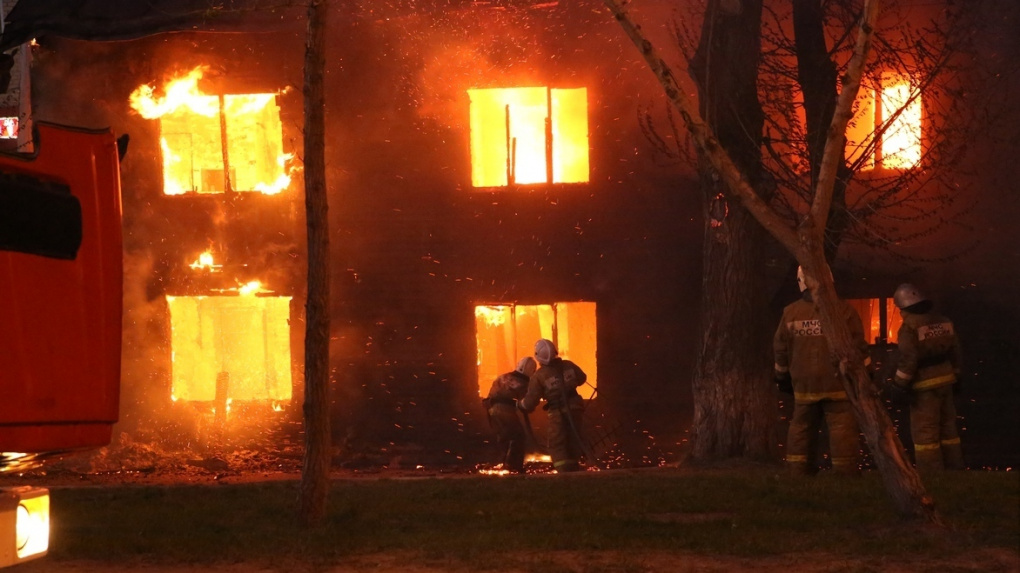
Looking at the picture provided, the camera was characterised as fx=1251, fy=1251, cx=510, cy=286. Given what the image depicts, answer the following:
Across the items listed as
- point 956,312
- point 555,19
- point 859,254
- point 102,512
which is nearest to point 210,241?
point 555,19

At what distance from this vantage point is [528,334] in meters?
16.4

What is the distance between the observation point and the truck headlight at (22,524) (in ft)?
15.6

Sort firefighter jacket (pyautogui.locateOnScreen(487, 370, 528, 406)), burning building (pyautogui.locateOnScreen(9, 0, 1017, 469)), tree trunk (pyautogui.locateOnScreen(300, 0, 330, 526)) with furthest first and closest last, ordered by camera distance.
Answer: burning building (pyautogui.locateOnScreen(9, 0, 1017, 469))
firefighter jacket (pyautogui.locateOnScreen(487, 370, 528, 406))
tree trunk (pyautogui.locateOnScreen(300, 0, 330, 526))

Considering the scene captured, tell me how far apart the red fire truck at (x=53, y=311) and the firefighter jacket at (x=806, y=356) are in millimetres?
7089

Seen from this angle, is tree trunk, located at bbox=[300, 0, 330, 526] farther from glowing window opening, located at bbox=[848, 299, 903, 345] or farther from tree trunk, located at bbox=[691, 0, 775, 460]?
glowing window opening, located at bbox=[848, 299, 903, 345]

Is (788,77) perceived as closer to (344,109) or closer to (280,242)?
(344,109)

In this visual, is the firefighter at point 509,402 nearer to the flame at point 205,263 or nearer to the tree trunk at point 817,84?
the tree trunk at point 817,84

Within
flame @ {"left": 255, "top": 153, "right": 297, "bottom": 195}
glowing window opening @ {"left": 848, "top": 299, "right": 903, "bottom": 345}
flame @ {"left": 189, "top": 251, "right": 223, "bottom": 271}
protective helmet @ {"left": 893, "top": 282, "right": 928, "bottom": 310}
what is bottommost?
glowing window opening @ {"left": 848, "top": 299, "right": 903, "bottom": 345}

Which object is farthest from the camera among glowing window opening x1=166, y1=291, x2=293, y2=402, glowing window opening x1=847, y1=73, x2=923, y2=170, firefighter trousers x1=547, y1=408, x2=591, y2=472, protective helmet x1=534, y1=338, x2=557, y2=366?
glowing window opening x1=166, y1=291, x2=293, y2=402

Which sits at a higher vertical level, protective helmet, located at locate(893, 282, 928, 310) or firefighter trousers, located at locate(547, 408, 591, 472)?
protective helmet, located at locate(893, 282, 928, 310)

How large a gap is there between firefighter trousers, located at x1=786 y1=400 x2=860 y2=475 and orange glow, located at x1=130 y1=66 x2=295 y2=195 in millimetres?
8271

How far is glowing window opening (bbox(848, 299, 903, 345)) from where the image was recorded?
50.5 feet

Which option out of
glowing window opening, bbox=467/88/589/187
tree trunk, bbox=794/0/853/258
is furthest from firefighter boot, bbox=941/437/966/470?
glowing window opening, bbox=467/88/589/187

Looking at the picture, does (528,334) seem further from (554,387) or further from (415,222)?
(554,387)
